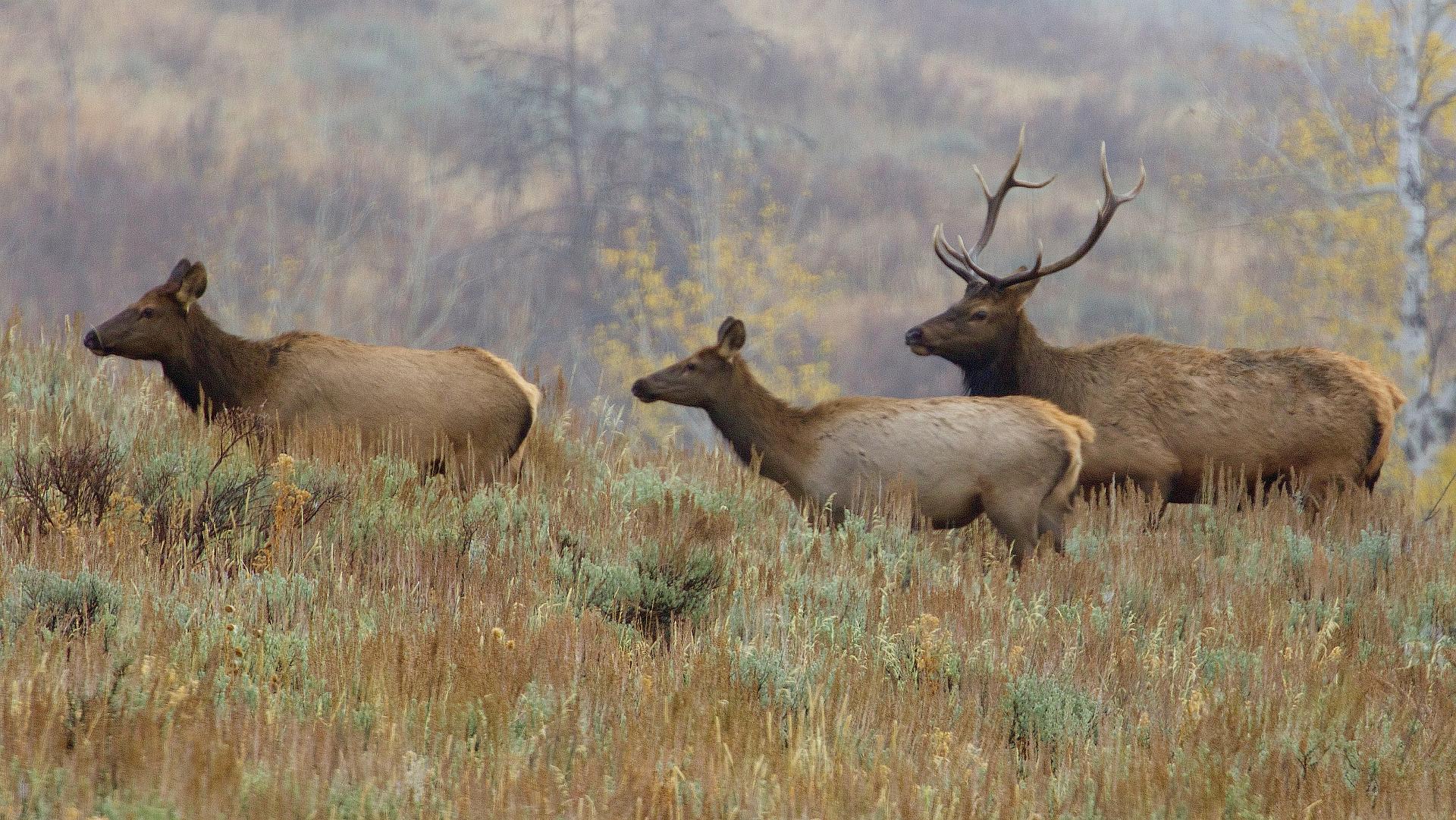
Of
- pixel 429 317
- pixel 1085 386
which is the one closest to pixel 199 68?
pixel 429 317

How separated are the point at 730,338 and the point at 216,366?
2.72 meters

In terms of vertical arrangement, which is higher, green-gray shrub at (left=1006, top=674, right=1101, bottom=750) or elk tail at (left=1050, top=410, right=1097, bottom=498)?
elk tail at (left=1050, top=410, right=1097, bottom=498)

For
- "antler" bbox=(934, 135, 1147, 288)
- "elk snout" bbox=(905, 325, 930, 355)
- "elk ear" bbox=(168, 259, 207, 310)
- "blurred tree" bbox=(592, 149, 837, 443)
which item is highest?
"antler" bbox=(934, 135, 1147, 288)

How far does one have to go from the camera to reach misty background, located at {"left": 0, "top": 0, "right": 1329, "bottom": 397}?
38.1 metres

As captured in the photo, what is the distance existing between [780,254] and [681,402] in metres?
27.2

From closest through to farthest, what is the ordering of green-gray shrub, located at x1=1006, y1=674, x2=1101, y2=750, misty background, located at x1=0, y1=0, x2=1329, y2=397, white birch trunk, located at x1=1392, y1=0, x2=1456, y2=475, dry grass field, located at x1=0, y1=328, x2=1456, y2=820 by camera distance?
1. dry grass field, located at x1=0, y1=328, x2=1456, y2=820
2. green-gray shrub, located at x1=1006, y1=674, x2=1101, y2=750
3. white birch trunk, located at x1=1392, y1=0, x2=1456, y2=475
4. misty background, located at x1=0, y1=0, x2=1329, y2=397

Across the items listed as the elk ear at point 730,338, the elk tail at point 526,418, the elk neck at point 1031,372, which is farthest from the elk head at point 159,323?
the elk neck at point 1031,372

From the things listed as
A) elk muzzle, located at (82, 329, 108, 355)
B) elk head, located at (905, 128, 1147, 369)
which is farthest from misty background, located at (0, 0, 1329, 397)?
elk muzzle, located at (82, 329, 108, 355)

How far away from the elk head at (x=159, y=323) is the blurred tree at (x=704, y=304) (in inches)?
872

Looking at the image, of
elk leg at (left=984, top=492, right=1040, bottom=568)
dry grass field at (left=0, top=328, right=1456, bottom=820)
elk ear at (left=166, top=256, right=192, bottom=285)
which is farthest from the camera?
elk ear at (left=166, top=256, right=192, bottom=285)

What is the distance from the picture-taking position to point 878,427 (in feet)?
25.0

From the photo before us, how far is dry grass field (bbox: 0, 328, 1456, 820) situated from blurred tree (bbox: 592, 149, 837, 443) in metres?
23.6

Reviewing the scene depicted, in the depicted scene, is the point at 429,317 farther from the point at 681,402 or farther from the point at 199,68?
the point at 681,402

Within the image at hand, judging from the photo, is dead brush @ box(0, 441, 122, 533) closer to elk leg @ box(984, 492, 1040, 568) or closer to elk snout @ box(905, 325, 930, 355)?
elk leg @ box(984, 492, 1040, 568)
